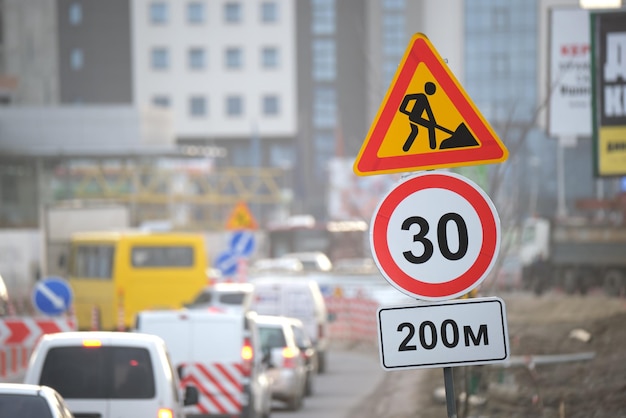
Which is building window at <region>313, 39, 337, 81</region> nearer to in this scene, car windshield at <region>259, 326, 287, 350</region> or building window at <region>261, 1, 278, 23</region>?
building window at <region>261, 1, 278, 23</region>

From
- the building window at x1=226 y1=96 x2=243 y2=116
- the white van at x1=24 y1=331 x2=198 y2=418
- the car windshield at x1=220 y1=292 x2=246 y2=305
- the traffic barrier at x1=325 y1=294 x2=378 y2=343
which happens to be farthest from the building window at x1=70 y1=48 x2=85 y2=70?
the white van at x1=24 y1=331 x2=198 y2=418

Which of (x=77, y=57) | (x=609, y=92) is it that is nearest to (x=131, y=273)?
(x=609, y=92)

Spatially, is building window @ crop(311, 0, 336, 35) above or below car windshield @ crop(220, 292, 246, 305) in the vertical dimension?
above

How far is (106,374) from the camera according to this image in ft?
39.4

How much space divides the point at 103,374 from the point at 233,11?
90.3 metres

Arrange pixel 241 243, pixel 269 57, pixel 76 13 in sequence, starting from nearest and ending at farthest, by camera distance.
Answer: pixel 241 243 < pixel 269 57 < pixel 76 13

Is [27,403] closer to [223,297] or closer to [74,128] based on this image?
[223,297]

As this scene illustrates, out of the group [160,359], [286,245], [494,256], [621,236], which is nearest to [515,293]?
[621,236]

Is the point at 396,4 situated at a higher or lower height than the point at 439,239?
higher

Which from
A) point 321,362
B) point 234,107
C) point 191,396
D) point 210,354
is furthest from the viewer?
point 234,107

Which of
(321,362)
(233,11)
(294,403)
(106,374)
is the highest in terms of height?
(233,11)

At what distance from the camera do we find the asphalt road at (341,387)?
74.0 ft

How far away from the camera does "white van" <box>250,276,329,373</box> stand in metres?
30.5

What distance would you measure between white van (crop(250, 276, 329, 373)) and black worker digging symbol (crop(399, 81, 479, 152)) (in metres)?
23.2
